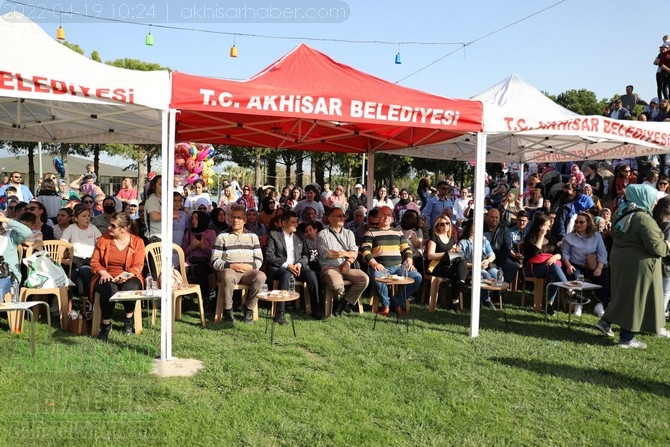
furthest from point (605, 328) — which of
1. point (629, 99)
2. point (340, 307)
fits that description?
point (629, 99)

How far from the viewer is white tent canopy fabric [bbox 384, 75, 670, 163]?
238 inches

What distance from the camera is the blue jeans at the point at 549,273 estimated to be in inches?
285

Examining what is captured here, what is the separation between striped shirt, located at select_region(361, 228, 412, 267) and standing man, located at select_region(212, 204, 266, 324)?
144 centimetres

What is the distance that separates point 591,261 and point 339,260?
3.45m

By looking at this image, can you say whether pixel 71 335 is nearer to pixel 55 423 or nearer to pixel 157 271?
pixel 157 271

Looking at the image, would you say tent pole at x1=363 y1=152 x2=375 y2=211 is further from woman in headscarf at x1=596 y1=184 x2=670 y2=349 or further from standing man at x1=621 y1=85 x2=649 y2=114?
standing man at x1=621 y1=85 x2=649 y2=114

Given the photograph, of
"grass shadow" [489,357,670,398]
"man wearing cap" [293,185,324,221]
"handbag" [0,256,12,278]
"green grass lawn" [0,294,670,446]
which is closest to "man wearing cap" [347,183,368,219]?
"man wearing cap" [293,185,324,221]

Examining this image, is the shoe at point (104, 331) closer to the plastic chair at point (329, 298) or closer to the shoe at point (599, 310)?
the plastic chair at point (329, 298)

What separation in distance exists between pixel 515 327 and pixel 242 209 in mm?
3654

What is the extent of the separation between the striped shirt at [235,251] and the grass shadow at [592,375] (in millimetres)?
2987

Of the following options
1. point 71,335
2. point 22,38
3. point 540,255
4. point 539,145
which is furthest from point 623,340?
point 22,38

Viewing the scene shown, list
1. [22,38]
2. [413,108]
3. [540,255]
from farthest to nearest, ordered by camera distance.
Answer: [540,255]
[413,108]
[22,38]

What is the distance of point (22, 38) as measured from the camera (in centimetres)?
496

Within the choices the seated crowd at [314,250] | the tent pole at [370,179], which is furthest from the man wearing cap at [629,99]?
the tent pole at [370,179]
